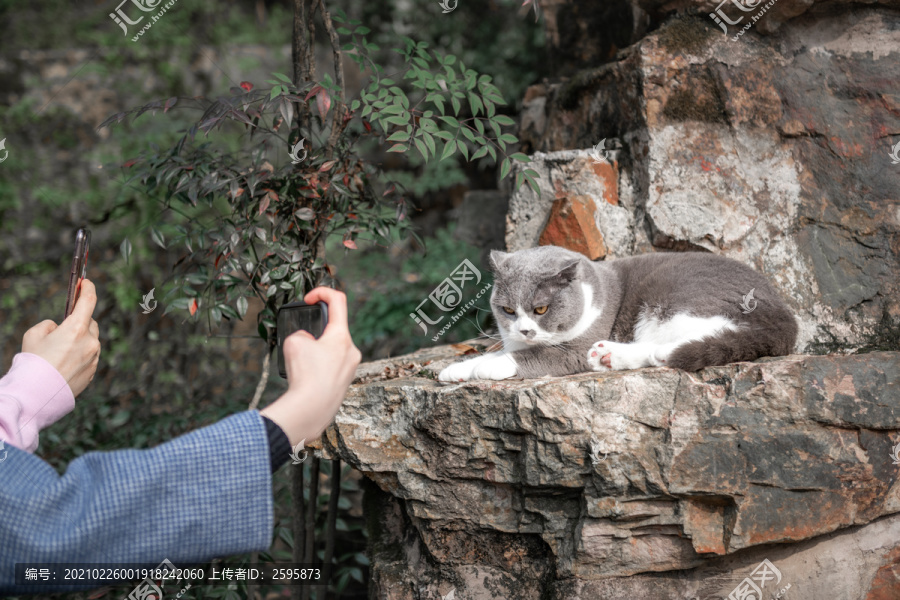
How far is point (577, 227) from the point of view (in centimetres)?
326

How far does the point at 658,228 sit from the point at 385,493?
1904mm

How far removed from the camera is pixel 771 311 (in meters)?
2.53

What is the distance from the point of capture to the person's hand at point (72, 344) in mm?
1536

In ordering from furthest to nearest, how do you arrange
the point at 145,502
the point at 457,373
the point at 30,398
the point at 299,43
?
the point at 299,43, the point at 457,373, the point at 30,398, the point at 145,502

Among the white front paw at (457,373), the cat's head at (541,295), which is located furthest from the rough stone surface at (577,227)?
the white front paw at (457,373)

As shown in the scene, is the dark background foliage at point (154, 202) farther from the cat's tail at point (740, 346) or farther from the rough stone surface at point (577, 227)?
the cat's tail at point (740, 346)

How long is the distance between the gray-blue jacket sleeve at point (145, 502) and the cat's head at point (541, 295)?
1746mm

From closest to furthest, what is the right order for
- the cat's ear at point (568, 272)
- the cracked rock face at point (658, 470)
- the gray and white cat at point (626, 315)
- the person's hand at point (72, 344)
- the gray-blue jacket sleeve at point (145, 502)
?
the gray-blue jacket sleeve at point (145, 502) → the person's hand at point (72, 344) → the cracked rock face at point (658, 470) → the gray and white cat at point (626, 315) → the cat's ear at point (568, 272)

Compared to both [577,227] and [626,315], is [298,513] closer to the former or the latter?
[626,315]

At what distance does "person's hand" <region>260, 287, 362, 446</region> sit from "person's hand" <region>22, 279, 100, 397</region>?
0.68 meters

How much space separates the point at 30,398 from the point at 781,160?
3.24 m

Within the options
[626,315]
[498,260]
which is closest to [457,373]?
[498,260]

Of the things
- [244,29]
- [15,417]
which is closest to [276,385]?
[15,417]

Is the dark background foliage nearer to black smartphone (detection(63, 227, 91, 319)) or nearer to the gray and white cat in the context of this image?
the gray and white cat
